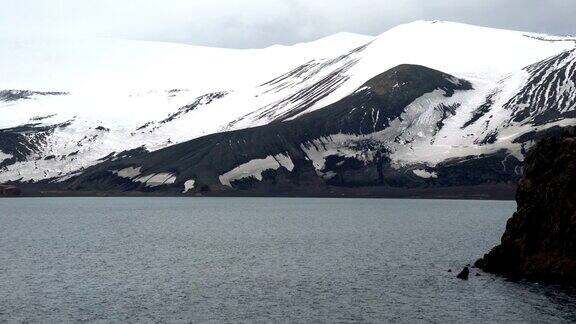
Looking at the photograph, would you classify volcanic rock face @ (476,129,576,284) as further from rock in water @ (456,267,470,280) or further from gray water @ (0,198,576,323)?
rock in water @ (456,267,470,280)

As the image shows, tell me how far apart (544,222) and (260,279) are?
2840 centimetres

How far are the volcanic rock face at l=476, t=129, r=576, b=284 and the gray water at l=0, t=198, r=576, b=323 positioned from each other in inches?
104

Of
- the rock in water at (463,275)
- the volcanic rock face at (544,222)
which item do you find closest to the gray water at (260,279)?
the rock in water at (463,275)

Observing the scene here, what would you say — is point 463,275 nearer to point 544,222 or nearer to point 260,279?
point 544,222

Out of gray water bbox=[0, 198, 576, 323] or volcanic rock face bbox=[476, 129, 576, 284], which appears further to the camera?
volcanic rock face bbox=[476, 129, 576, 284]

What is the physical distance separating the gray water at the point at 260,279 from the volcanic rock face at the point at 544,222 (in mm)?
2641

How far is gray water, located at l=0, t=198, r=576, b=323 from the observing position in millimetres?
61812

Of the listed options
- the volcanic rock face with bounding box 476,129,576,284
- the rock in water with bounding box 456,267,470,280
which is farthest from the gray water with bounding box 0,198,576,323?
the volcanic rock face with bounding box 476,129,576,284

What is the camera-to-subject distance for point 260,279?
79.2m

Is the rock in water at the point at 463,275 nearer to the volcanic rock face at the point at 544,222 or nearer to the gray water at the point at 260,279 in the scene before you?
the gray water at the point at 260,279

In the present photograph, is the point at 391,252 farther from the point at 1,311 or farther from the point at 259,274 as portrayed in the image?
the point at 1,311

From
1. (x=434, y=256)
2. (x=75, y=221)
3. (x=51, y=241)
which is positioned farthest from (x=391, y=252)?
(x=75, y=221)

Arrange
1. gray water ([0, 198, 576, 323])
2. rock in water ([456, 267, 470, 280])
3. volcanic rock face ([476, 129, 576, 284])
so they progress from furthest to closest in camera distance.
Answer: rock in water ([456, 267, 470, 280]) → volcanic rock face ([476, 129, 576, 284]) → gray water ([0, 198, 576, 323])

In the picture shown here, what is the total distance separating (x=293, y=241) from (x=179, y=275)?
4124 centimetres
